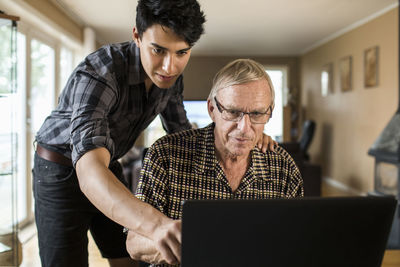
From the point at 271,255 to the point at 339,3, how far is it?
4.33m

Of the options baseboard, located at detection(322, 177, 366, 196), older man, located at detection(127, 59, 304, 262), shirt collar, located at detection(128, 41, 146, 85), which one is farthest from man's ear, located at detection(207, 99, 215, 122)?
baseboard, located at detection(322, 177, 366, 196)

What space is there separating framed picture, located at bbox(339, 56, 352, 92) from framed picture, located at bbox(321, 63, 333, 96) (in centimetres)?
39

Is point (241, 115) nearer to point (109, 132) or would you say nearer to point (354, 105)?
point (109, 132)

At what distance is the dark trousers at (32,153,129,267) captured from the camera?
121 centimetres

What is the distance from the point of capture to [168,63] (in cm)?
98

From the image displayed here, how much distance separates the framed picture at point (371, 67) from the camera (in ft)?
18.4

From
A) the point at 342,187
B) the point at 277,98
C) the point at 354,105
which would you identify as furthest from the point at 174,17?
the point at 342,187

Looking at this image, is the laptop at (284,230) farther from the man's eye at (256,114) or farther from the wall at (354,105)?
the wall at (354,105)

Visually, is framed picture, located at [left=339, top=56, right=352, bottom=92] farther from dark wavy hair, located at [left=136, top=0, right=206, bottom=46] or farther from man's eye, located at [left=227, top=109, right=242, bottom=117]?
dark wavy hair, located at [left=136, top=0, right=206, bottom=46]

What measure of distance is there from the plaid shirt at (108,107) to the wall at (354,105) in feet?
12.9

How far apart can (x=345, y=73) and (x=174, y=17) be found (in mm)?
6267

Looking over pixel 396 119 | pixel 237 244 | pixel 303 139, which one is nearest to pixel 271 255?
pixel 237 244

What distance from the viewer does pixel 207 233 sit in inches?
23.6

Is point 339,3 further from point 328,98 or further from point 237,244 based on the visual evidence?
point 237,244
